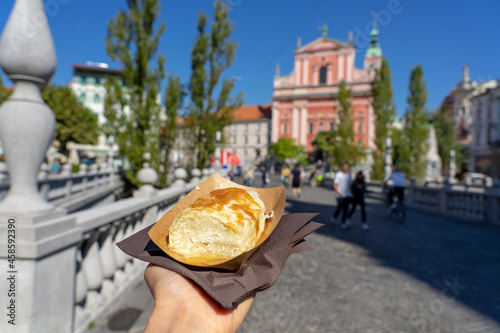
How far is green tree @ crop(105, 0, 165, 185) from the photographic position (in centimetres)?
1360

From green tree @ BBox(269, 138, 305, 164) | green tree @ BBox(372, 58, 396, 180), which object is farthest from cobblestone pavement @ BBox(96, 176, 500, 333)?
green tree @ BBox(269, 138, 305, 164)

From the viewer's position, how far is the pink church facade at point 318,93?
47.3m

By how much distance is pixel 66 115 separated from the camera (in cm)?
3175

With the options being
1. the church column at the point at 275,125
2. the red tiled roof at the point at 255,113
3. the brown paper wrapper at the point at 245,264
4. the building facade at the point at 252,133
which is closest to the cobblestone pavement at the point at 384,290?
the brown paper wrapper at the point at 245,264

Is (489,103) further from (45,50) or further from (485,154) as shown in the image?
(45,50)

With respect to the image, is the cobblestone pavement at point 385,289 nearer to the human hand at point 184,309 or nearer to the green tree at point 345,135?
the human hand at point 184,309

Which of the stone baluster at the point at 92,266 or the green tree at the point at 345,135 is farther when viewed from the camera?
the green tree at the point at 345,135

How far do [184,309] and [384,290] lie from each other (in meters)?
4.14

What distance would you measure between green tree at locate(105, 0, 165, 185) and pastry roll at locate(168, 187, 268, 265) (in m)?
13.4

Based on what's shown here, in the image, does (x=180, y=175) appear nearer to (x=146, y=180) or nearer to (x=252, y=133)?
(x=146, y=180)

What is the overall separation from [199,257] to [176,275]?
0.11 meters

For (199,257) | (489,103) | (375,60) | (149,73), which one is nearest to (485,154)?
(489,103)

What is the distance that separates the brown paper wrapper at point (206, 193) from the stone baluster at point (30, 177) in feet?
4.07

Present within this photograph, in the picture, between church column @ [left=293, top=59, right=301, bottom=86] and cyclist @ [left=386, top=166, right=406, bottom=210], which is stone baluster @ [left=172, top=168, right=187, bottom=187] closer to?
cyclist @ [left=386, top=166, right=406, bottom=210]
